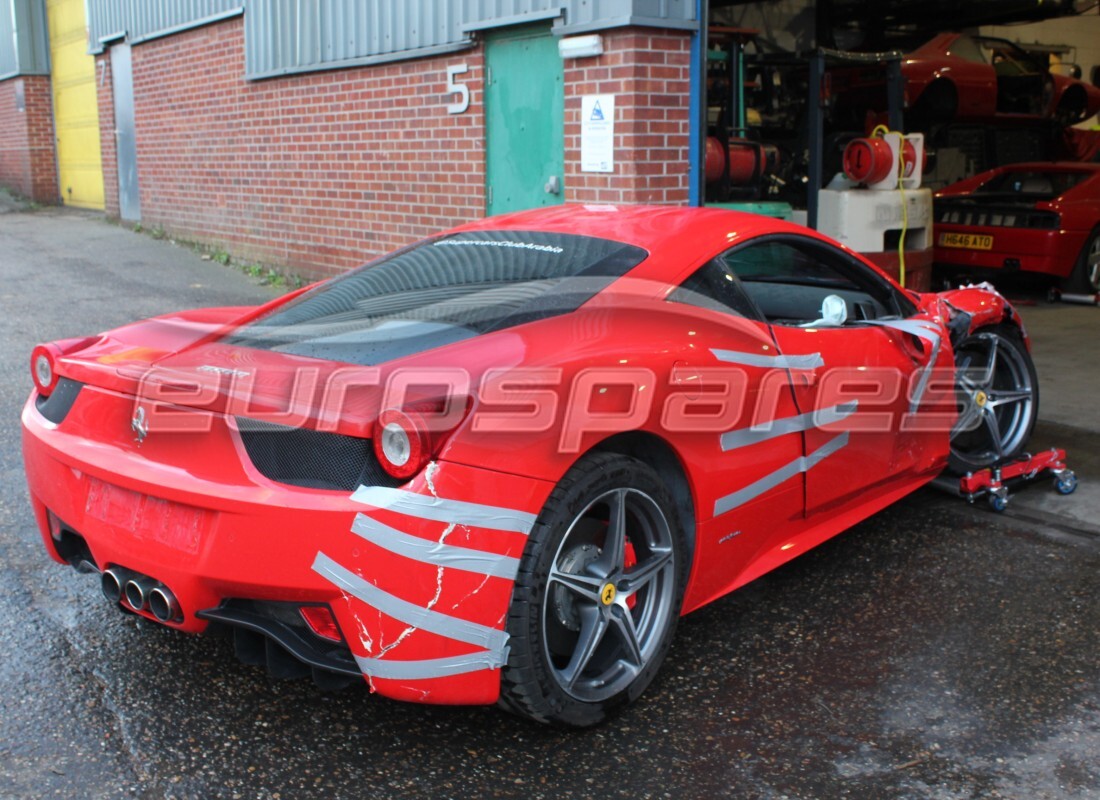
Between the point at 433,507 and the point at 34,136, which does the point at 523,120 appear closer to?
the point at 433,507

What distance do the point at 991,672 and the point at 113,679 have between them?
8.54ft

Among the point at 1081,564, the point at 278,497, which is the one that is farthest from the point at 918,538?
the point at 278,497

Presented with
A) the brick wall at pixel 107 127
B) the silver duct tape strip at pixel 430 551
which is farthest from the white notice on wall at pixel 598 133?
the brick wall at pixel 107 127

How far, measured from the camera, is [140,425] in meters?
2.95

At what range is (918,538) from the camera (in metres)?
4.53

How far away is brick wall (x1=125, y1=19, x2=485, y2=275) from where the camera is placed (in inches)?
Answer: 356

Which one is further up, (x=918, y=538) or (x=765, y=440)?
(x=765, y=440)

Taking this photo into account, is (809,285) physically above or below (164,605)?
above

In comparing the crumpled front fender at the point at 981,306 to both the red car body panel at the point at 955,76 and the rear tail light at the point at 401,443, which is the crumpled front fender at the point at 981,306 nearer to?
the rear tail light at the point at 401,443

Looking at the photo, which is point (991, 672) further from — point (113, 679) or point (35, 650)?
point (35, 650)

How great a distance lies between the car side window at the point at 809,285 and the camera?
415 centimetres

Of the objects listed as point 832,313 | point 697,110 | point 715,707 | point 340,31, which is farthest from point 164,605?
point 340,31

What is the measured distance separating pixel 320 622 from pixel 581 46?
550 centimetres

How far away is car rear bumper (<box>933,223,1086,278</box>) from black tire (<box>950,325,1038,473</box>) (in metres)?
6.14
